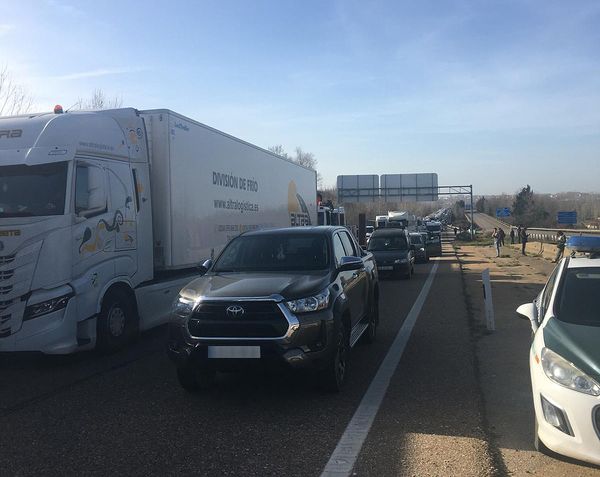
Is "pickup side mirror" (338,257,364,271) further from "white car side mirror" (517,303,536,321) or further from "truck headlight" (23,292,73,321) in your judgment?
"truck headlight" (23,292,73,321)

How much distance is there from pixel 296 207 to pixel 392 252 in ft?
14.3

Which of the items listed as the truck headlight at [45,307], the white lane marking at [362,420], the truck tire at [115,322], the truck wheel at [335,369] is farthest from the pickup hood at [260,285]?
the truck tire at [115,322]

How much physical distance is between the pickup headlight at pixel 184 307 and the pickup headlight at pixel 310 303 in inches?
38.1

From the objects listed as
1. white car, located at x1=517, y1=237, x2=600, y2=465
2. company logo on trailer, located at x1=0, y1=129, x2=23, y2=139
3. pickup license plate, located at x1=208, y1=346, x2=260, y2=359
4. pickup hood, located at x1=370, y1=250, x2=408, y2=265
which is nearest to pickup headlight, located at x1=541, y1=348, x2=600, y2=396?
white car, located at x1=517, y1=237, x2=600, y2=465

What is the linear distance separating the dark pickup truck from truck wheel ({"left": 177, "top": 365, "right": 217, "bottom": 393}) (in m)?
0.01

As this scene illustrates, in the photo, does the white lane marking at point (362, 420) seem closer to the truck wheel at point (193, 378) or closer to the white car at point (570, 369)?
the white car at point (570, 369)

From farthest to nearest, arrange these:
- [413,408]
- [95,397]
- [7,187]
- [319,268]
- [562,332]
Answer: [7,187], [319,268], [95,397], [413,408], [562,332]

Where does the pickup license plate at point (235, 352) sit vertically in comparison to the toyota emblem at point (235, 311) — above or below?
below

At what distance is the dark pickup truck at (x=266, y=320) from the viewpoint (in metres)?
5.32

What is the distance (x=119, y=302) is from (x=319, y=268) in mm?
3444

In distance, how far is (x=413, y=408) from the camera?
17.9 feet

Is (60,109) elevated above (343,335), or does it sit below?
above

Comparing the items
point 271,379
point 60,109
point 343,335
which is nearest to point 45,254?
point 60,109

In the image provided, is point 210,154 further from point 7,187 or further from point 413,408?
point 413,408
